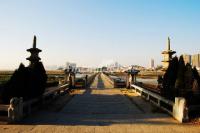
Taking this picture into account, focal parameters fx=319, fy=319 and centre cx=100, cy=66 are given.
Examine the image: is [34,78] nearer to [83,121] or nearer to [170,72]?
[83,121]

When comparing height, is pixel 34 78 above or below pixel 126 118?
above

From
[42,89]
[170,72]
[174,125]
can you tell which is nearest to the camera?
[174,125]

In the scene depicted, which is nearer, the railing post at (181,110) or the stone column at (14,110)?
the stone column at (14,110)

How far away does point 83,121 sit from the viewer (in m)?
14.1

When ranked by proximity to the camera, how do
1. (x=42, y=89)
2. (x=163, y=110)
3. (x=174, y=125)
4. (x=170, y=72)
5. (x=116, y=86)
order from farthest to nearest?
(x=116, y=86) < (x=170, y=72) < (x=42, y=89) < (x=163, y=110) < (x=174, y=125)

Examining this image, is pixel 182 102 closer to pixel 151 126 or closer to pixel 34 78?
pixel 151 126

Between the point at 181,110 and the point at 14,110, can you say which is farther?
the point at 181,110

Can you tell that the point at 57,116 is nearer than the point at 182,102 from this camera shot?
No

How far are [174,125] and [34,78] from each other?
8.54 m

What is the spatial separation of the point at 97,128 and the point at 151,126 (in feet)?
7.46

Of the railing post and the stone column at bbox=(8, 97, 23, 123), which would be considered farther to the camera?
the railing post

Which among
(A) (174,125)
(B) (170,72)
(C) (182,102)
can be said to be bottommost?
(A) (174,125)

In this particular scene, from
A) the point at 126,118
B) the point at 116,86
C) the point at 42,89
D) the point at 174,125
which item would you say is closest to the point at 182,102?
the point at 174,125

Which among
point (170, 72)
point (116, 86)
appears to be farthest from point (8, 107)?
point (116, 86)
